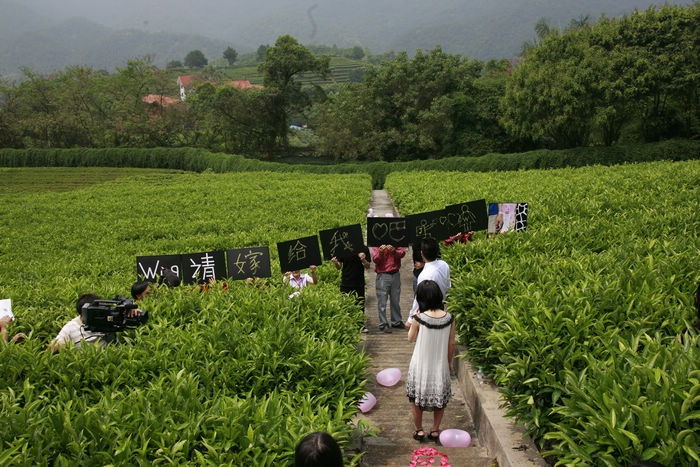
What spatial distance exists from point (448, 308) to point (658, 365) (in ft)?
10.3

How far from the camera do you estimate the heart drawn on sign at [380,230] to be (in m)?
8.20

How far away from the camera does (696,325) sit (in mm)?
4539

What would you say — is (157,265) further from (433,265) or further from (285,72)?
(285,72)

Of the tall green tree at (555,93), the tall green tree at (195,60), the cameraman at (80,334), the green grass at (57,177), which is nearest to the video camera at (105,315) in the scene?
the cameraman at (80,334)

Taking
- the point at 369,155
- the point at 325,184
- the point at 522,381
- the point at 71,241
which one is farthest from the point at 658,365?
the point at 369,155

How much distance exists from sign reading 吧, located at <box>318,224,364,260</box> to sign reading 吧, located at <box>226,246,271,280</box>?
0.91m

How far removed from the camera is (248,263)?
8078mm

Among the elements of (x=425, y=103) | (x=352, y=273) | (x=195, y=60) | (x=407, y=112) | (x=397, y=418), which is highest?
(x=195, y=60)

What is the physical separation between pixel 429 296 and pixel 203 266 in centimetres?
437

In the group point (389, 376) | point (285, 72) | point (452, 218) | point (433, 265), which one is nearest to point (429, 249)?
point (433, 265)

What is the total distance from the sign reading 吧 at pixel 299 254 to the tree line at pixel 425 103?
25.5 metres

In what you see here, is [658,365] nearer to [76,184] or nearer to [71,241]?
[71,241]

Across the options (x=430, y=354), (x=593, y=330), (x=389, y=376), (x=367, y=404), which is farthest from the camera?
(x=389, y=376)

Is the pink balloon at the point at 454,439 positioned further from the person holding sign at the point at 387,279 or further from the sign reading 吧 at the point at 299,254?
the sign reading 吧 at the point at 299,254
